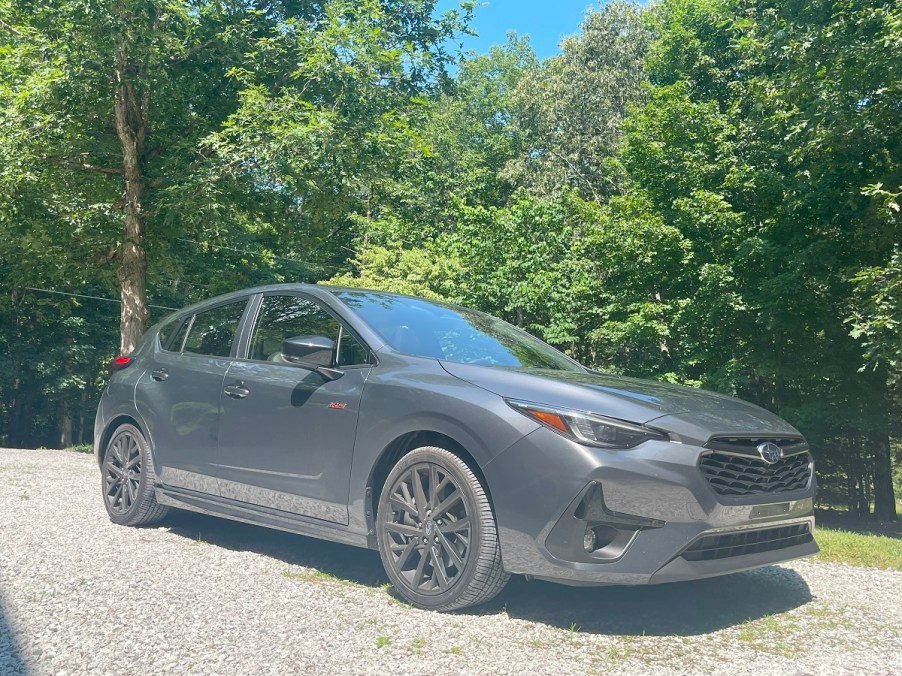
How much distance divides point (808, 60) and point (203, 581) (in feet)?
39.6

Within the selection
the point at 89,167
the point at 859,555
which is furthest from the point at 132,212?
the point at 859,555

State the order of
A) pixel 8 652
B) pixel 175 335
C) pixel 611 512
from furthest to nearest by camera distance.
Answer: pixel 175 335 → pixel 611 512 → pixel 8 652

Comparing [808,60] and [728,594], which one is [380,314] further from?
[808,60]

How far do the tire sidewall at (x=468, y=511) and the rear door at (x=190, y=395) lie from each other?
5.35ft

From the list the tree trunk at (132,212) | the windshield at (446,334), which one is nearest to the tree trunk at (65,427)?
the tree trunk at (132,212)

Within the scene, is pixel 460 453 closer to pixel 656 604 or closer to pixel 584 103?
pixel 656 604

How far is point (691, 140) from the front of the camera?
72.6 ft

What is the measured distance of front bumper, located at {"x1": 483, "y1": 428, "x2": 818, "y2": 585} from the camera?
400 centimetres

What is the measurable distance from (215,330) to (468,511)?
9.49ft

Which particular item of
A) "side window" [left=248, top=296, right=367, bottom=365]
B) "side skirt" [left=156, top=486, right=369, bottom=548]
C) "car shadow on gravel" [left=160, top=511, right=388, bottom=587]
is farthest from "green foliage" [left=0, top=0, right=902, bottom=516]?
"side skirt" [left=156, top=486, right=369, bottom=548]

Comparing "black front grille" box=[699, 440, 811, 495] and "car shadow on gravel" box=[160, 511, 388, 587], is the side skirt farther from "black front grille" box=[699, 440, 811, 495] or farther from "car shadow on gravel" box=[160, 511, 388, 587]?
"black front grille" box=[699, 440, 811, 495]

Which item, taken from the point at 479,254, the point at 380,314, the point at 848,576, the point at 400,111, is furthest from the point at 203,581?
the point at 479,254

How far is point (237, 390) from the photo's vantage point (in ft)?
18.7

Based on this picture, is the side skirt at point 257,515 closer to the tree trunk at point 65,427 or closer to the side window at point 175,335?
the side window at point 175,335
